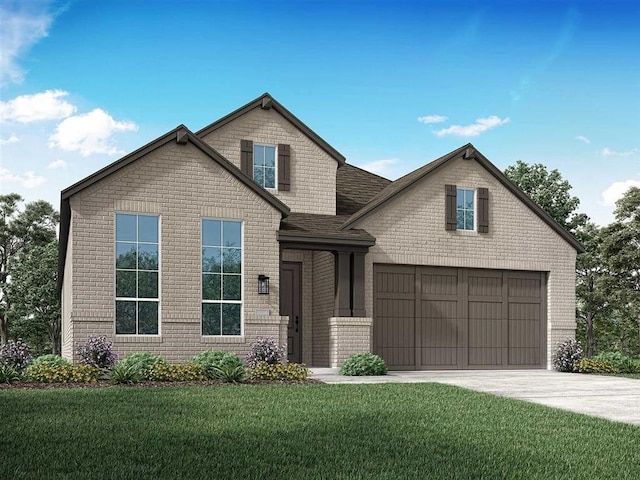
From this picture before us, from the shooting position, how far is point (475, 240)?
21875mm

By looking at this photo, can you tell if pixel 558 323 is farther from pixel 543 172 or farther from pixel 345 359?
pixel 543 172

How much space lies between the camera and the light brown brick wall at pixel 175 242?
56.5 ft

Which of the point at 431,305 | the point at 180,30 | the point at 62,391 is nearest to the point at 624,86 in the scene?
the point at 431,305

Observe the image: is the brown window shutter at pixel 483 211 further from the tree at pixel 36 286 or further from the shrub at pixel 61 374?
the tree at pixel 36 286

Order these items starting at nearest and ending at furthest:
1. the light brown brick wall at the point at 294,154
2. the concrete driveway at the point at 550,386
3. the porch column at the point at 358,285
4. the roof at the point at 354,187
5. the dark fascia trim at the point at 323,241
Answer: the concrete driveway at the point at 550,386
the dark fascia trim at the point at 323,241
the porch column at the point at 358,285
the light brown brick wall at the point at 294,154
the roof at the point at 354,187

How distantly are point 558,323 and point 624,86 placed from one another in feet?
37.2

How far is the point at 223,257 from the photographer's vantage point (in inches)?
729

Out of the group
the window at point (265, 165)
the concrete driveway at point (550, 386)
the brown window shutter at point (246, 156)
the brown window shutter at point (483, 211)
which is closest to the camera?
the concrete driveway at point (550, 386)

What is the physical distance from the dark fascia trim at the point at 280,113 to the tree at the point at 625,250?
1717cm

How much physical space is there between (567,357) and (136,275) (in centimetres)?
1166

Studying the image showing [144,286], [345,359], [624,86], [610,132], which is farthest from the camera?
[610,132]

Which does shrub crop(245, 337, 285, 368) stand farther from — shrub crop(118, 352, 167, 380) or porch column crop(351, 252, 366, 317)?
porch column crop(351, 252, 366, 317)

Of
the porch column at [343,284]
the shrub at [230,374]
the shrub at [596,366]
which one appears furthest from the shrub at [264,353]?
the shrub at [596,366]

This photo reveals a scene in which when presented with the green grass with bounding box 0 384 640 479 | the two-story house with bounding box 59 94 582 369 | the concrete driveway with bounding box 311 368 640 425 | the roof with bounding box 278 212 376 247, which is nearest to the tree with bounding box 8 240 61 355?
the two-story house with bounding box 59 94 582 369
